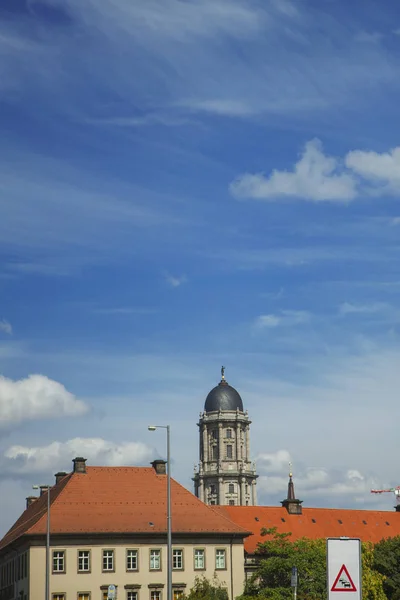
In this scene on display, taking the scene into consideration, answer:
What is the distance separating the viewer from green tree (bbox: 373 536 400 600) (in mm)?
93750

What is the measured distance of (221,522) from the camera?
328ft

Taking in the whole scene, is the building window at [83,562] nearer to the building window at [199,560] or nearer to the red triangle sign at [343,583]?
the building window at [199,560]

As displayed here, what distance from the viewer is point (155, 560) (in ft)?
315

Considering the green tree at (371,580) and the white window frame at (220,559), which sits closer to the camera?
the green tree at (371,580)

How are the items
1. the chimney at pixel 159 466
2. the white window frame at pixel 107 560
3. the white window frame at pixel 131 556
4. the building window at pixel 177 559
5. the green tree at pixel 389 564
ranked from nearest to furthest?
1. the green tree at pixel 389 564
2. the white window frame at pixel 107 560
3. the white window frame at pixel 131 556
4. the building window at pixel 177 559
5. the chimney at pixel 159 466

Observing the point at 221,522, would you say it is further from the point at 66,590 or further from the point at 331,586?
the point at 331,586

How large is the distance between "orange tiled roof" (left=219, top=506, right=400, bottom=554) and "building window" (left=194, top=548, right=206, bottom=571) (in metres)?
9.87

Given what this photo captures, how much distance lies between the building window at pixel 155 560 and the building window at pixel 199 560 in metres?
3.27

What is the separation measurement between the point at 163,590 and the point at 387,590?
1827cm

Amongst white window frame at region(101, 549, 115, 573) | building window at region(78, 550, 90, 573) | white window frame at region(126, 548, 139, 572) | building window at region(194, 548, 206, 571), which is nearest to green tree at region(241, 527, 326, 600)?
building window at region(194, 548, 206, 571)

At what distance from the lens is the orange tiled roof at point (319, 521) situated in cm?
11194

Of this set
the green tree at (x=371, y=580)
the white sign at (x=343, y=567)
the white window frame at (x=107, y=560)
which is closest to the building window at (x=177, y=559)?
the white window frame at (x=107, y=560)

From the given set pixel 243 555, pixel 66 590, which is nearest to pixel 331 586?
pixel 66 590

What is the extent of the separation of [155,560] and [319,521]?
83.3 ft
